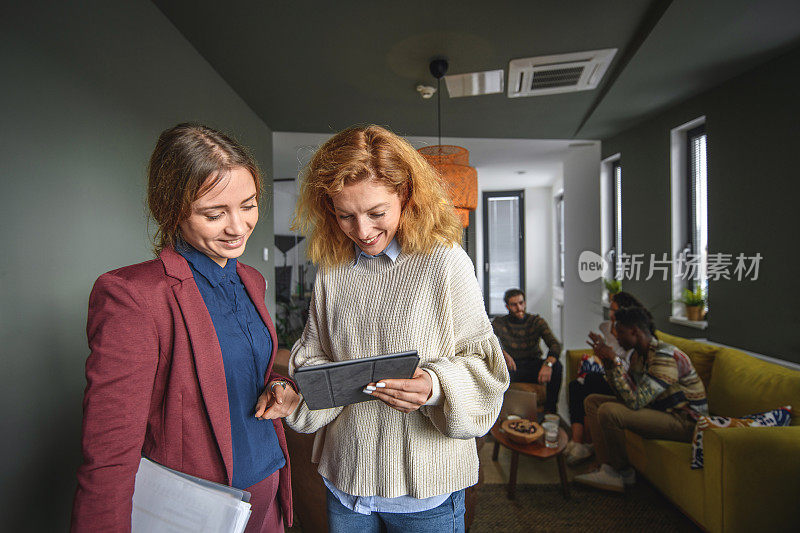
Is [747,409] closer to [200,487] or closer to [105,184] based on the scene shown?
[200,487]

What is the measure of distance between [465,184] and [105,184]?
2.30 m

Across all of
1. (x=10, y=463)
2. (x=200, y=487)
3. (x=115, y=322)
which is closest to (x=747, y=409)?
(x=200, y=487)

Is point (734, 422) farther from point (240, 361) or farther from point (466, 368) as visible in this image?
point (240, 361)

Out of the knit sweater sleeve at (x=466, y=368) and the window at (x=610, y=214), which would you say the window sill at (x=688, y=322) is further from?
the knit sweater sleeve at (x=466, y=368)

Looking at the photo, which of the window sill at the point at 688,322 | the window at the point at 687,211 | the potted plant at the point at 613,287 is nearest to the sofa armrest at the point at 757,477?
the window sill at the point at 688,322

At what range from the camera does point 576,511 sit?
8.36 ft

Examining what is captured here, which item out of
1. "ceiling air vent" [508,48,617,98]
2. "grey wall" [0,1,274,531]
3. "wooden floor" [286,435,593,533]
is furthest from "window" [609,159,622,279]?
"grey wall" [0,1,274,531]

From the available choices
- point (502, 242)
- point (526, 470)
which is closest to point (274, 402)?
point (526, 470)

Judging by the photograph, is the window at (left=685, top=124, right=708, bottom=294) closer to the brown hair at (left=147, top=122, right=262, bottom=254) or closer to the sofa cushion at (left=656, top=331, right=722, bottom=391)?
the sofa cushion at (left=656, top=331, right=722, bottom=391)

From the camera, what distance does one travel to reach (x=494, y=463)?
3.24 meters

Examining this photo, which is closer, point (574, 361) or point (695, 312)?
point (695, 312)

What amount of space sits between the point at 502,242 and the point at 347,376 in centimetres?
879

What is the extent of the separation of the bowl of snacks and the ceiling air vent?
2.51 m

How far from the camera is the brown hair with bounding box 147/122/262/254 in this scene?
32.4 inches
